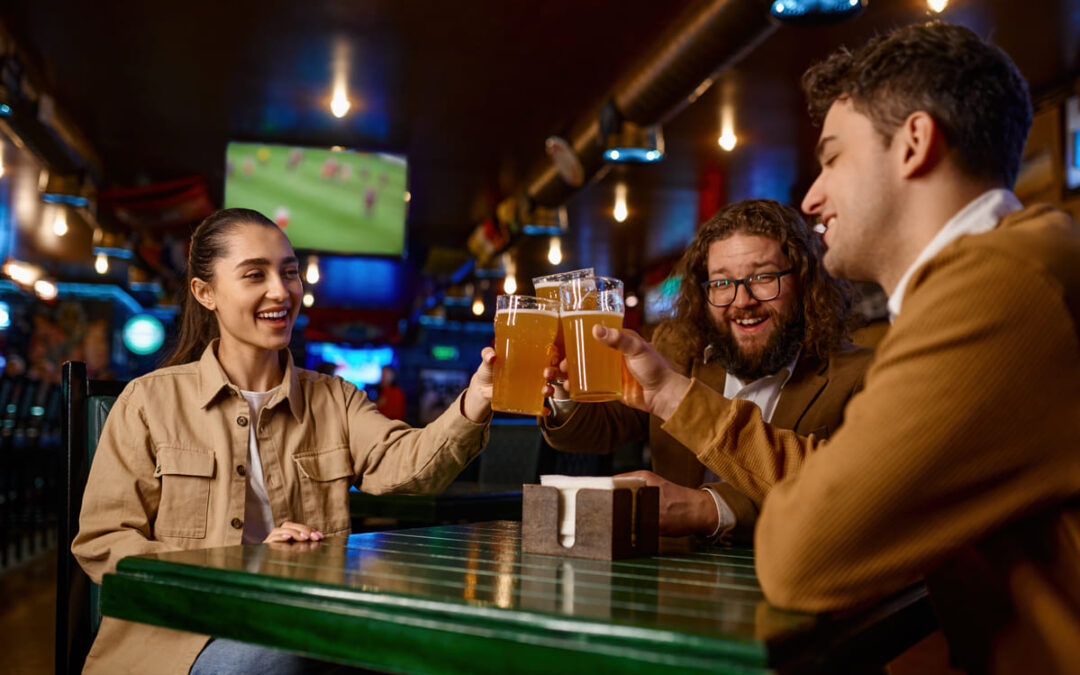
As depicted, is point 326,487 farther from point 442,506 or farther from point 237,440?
point 442,506

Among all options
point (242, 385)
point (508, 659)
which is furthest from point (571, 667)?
point (242, 385)

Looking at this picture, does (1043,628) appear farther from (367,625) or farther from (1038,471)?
(367,625)

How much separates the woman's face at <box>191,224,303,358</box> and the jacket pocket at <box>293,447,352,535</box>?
0.29 meters

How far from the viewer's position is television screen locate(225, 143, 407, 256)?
6.17 meters

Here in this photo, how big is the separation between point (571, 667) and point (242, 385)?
4.80ft

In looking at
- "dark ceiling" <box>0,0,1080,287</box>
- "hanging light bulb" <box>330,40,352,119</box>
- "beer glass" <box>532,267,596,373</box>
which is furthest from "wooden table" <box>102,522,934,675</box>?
"hanging light bulb" <box>330,40,352,119</box>

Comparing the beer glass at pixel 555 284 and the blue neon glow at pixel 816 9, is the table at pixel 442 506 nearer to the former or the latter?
the beer glass at pixel 555 284

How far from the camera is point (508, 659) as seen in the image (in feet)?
3.08

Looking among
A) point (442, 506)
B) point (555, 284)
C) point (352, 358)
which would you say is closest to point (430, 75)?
point (442, 506)

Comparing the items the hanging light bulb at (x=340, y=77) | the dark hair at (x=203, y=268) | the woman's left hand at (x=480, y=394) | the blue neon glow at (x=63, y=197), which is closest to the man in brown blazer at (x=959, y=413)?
the woman's left hand at (x=480, y=394)

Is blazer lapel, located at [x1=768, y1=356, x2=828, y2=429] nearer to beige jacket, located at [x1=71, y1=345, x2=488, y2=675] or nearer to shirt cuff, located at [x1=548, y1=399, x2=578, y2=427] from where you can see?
shirt cuff, located at [x1=548, y1=399, x2=578, y2=427]

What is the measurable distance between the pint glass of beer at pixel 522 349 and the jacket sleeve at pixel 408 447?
0.34 metres

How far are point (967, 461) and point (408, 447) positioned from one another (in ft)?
4.33

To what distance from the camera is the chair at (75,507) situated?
1.91 metres
